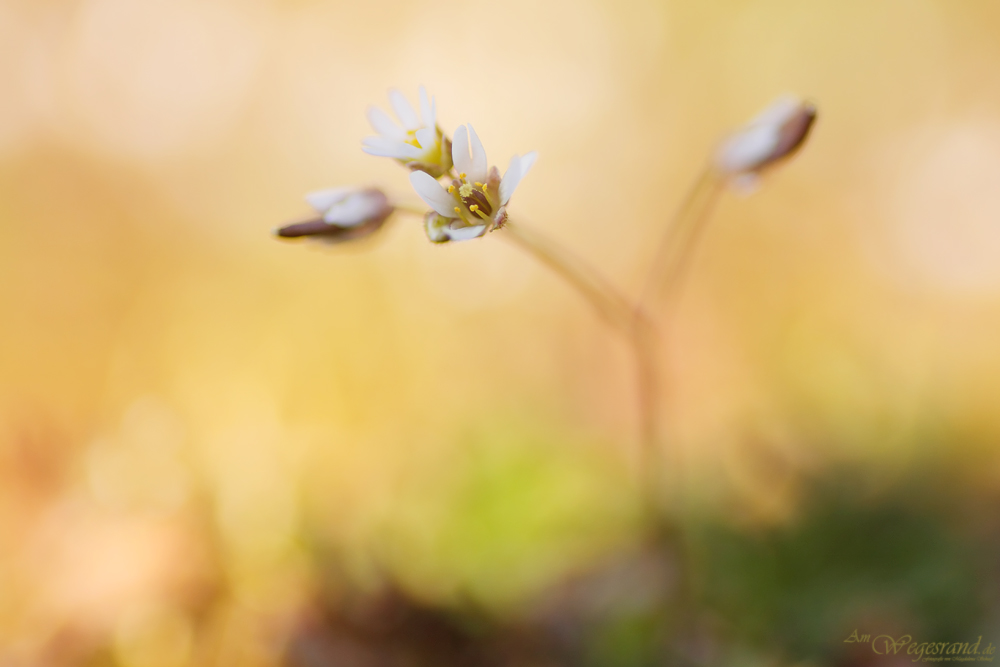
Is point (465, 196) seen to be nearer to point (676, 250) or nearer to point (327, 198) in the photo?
point (327, 198)

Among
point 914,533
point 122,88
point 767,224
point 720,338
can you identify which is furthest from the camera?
point 122,88

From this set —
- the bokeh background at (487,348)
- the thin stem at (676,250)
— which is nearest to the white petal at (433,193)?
the bokeh background at (487,348)

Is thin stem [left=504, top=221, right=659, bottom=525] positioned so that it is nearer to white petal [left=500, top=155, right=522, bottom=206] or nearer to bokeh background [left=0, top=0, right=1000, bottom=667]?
bokeh background [left=0, top=0, right=1000, bottom=667]

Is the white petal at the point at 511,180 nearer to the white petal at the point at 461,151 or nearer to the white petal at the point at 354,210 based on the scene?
the white petal at the point at 461,151

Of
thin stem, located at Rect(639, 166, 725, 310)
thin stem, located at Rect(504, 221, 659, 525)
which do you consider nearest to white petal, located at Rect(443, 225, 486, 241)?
thin stem, located at Rect(504, 221, 659, 525)

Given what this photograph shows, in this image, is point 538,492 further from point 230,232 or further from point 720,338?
point 230,232

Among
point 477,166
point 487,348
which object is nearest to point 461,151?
point 477,166

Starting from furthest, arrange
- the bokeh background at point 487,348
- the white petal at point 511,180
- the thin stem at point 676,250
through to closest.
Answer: the thin stem at point 676,250
the bokeh background at point 487,348
the white petal at point 511,180

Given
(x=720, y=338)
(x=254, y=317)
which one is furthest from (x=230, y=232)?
(x=720, y=338)
